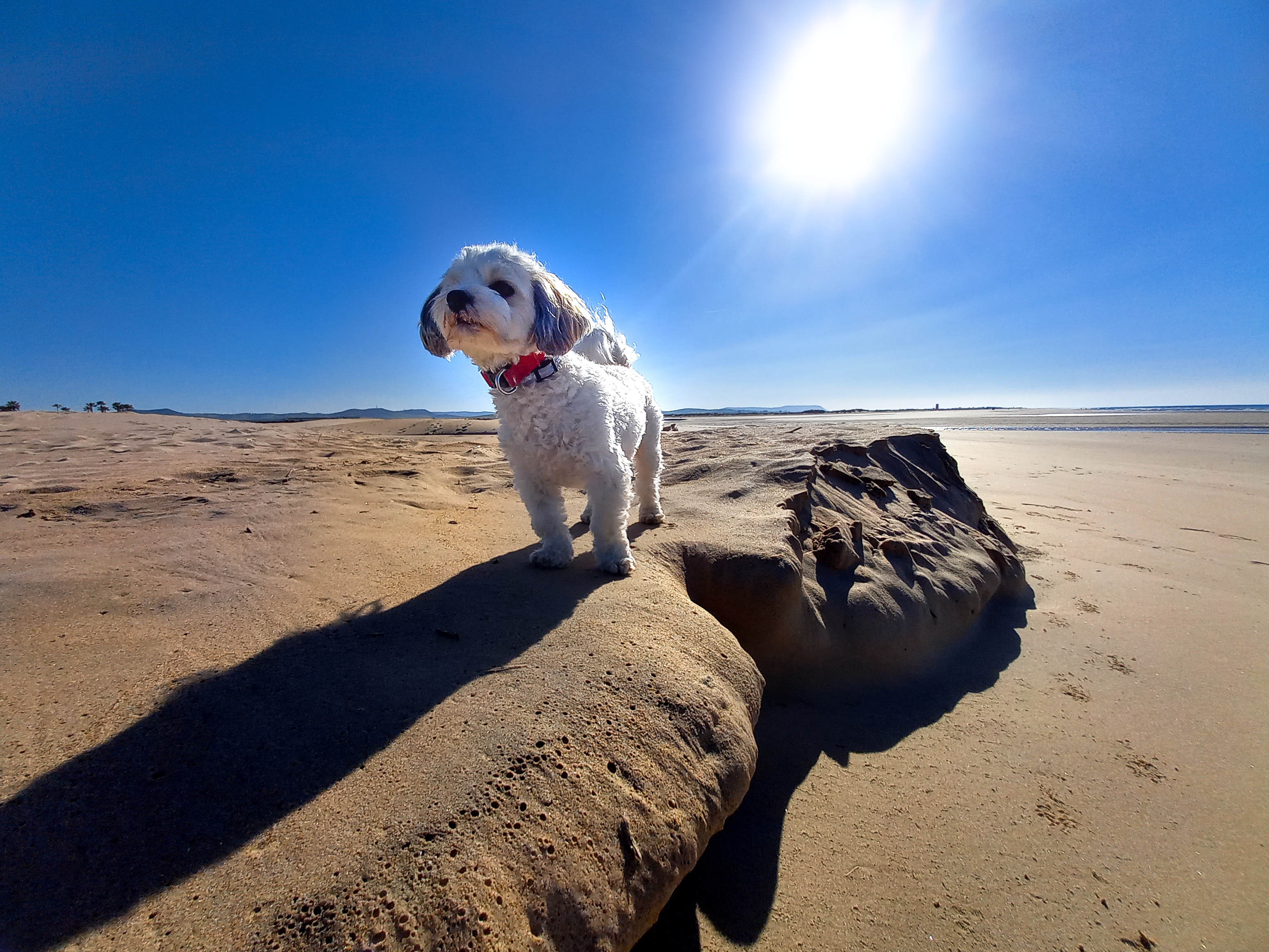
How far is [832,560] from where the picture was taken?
10.5 feet

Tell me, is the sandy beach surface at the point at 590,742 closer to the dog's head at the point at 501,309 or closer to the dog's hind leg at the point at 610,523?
the dog's hind leg at the point at 610,523

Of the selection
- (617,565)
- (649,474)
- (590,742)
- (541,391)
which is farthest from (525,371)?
(590,742)

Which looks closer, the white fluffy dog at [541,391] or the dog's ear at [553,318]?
the white fluffy dog at [541,391]

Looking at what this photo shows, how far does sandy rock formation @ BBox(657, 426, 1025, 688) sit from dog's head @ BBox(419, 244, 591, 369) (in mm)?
1403

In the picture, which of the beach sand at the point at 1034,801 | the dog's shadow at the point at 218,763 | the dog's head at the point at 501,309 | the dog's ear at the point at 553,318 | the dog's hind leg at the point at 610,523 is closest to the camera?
the dog's shadow at the point at 218,763

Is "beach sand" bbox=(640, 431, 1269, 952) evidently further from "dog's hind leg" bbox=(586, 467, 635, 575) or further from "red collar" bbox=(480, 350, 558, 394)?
"red collar" bbox=(480, 350, 558, 394)

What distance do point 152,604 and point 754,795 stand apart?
8.20ft

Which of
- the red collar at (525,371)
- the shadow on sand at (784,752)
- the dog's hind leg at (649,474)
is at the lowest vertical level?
the shadow on sand at (784,752)

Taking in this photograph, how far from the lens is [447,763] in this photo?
1.21m

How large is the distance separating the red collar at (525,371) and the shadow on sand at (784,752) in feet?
7.10

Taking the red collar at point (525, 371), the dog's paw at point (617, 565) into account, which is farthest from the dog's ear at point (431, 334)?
the dog's paw at point (617, 565)

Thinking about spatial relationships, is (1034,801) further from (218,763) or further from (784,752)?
(218,763)

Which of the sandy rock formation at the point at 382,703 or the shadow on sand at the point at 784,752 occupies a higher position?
the sandy rock formation at the point at 382,703

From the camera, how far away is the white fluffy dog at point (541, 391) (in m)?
2.59
